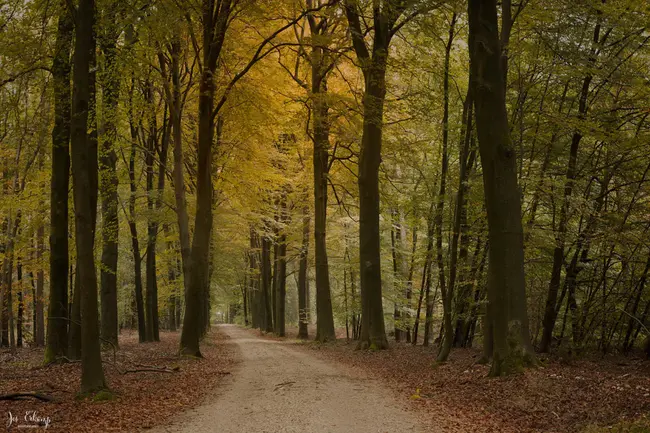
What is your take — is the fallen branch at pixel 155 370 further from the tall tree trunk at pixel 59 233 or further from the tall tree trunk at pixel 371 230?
the tall tree trunk at pixel 371 230

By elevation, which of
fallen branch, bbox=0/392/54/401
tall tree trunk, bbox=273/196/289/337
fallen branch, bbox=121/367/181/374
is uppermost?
tall tree trunk, bbox=273/196/289/337

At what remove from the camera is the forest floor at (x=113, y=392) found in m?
7.38

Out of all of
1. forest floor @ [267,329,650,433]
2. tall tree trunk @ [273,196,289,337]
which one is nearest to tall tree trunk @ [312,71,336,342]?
tall tree trunk @ [273,196,289,337]

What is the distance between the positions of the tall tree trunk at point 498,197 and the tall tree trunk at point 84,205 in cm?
666

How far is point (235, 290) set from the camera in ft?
174

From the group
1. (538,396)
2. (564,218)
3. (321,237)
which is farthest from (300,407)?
(321,237)

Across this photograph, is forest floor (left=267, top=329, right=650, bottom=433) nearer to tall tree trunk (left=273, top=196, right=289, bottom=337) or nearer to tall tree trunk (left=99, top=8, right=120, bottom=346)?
tall tree trunk (left=99, top=8, right=120, bottom=346)

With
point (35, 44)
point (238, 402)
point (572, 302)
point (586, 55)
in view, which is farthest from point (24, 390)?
point (586, 55)

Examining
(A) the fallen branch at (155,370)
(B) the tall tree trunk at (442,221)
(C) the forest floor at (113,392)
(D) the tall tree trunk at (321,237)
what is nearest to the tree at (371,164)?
(B) the tall tree trunk at (442,221)

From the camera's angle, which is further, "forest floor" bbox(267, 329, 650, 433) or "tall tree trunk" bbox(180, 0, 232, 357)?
"tall tree trunk" bbox(180, 0, 232, 357)

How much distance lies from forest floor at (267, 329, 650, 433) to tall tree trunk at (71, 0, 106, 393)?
5.25m

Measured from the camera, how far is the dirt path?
6.92 m

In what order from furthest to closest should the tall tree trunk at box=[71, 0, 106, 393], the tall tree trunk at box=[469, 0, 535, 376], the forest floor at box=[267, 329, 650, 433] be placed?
the tall tree trunk at box=[469, 0, 535, 376]
the tall tree trunk at box=[71, 0, 106, 393]
the forest floor at box=[267, 329, 650, 433]

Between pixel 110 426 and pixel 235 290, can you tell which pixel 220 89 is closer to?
pixel 110 426
